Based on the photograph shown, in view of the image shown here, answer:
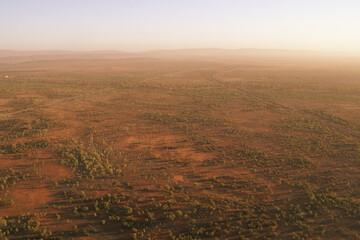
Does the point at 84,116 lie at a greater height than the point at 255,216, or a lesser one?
greater

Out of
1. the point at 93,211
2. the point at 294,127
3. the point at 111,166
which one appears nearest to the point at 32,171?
the point at 111,166

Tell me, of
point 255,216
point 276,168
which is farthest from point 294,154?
point 255,216

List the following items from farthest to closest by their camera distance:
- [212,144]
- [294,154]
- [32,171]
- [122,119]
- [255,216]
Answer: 1. [122,119]
2. [212,144]
3. [294,154]
4. [32,171]
5. [255,216]

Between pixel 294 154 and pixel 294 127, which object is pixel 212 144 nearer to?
pixel 294 154

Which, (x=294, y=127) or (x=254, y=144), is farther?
(x=294, y=127)

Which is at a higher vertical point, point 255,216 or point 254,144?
point 254,144

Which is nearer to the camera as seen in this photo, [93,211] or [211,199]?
[93,211]

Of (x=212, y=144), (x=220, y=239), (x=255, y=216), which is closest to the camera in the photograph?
(x=220, y=239)

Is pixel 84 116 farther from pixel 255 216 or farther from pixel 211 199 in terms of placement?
pixel 255 216

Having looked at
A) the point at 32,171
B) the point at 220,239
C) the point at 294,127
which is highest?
the point at 294,127
